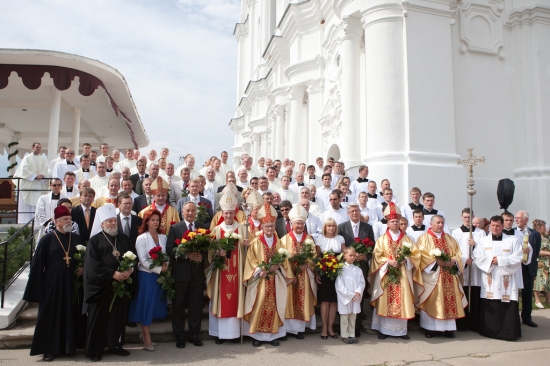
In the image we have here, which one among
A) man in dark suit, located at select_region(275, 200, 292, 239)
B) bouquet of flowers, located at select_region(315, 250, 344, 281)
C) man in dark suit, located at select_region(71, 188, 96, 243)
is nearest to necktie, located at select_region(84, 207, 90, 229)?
man in dark suit, located at select_region(71, 188, 96, 243)

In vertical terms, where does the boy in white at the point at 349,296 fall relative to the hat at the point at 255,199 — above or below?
below

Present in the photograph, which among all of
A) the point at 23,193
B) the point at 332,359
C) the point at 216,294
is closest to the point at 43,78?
the point at 23,193

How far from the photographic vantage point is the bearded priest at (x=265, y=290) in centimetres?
653

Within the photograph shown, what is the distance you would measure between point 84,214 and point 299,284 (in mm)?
3474

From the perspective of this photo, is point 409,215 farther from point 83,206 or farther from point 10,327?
point 10,327

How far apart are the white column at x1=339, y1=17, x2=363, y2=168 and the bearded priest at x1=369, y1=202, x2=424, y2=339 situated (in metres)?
5.71

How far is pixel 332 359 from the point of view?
594 cm

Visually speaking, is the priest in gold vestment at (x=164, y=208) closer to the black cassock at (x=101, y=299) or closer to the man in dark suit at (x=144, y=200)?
the man in dark suit at (x=144, y=200)

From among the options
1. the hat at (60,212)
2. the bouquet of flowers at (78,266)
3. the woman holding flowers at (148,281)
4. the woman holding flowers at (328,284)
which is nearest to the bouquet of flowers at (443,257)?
the woman holding flowers at (328,284)

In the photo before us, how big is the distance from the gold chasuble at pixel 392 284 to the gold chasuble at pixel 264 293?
1.45 m

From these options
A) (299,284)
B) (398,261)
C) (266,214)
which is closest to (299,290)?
(299,284)

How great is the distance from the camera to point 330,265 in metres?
6.73

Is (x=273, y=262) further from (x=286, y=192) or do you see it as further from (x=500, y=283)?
(x=500, y=283)

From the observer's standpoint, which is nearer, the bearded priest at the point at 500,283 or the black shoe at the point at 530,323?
the bearded priest at the point at 500,283
